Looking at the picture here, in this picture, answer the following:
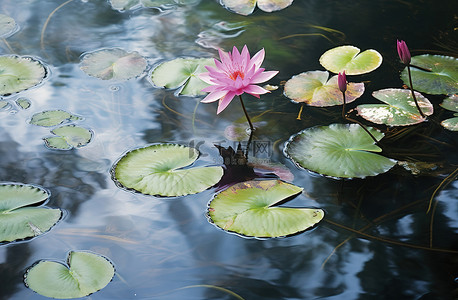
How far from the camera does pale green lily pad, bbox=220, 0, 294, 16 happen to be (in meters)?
2.54

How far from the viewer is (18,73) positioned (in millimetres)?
2125

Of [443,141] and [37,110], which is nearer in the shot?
[443,141]

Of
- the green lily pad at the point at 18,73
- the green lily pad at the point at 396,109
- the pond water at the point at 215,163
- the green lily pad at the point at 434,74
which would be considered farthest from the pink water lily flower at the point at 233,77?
the green lily pad at the point at 18,73

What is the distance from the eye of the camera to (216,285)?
1.34 m

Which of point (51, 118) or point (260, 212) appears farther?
point (51, 118)

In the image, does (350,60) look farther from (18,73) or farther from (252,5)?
(18,73)

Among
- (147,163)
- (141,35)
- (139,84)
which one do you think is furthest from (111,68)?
(147,163)

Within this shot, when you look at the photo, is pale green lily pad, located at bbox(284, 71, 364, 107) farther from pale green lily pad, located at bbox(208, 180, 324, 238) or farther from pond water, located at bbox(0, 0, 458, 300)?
pale green lily pad, located at bbox(208, 180, 324, 238)

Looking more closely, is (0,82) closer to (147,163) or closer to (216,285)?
(147,163)

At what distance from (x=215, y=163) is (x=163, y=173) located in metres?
0.19

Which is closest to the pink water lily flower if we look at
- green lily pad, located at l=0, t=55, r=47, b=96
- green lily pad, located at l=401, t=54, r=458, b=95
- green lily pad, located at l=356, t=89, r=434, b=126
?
green lily pad, located at l=356, t=89, r=434, b=126

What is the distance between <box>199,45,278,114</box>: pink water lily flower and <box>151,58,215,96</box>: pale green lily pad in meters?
0.27

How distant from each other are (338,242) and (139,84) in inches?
43.3

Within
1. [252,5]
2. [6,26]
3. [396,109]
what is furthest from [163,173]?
[6,26]
